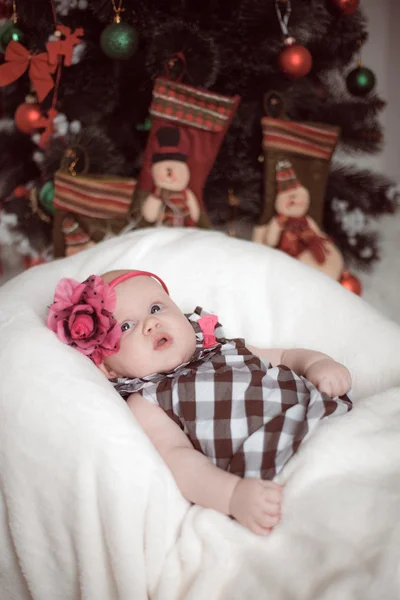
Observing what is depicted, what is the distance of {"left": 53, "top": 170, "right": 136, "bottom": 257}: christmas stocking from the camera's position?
1.81 metres

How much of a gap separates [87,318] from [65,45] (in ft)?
3.44

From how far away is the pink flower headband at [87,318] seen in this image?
98cm

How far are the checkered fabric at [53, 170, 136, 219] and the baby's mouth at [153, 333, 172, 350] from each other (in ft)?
2.96

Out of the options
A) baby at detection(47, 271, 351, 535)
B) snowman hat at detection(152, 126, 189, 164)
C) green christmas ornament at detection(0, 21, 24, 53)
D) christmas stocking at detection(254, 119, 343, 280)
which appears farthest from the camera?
christmas stocking at detection(254, 119, 343, 280)

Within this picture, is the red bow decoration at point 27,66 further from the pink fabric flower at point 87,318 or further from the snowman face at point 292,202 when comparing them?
the pink fabric flower at point 87,318

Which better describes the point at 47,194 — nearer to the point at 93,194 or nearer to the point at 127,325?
the point at 93,194

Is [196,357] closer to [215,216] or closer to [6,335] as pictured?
[6,335]

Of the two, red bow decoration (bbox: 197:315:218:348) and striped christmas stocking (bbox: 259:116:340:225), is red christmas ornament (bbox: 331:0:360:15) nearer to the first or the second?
striped christmas stocking (bbox: 259:116:340:225)

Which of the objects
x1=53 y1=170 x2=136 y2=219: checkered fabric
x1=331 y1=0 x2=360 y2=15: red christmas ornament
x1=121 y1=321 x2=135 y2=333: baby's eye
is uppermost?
x1=331 y1=0 x2=360 y2=15: red christmas ornament

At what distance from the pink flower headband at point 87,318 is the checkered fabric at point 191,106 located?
3.15 ft

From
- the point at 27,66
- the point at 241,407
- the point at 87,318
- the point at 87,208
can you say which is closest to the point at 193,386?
the point at 241,407

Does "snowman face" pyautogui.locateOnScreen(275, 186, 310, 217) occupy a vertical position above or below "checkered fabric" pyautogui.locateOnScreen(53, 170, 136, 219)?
above

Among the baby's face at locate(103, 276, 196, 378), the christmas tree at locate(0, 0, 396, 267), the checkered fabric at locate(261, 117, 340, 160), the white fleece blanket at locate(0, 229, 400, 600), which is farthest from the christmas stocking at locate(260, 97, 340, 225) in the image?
the white fleece blanket at locate(0, 229, 400, 600)

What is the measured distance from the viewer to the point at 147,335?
1025 mm
